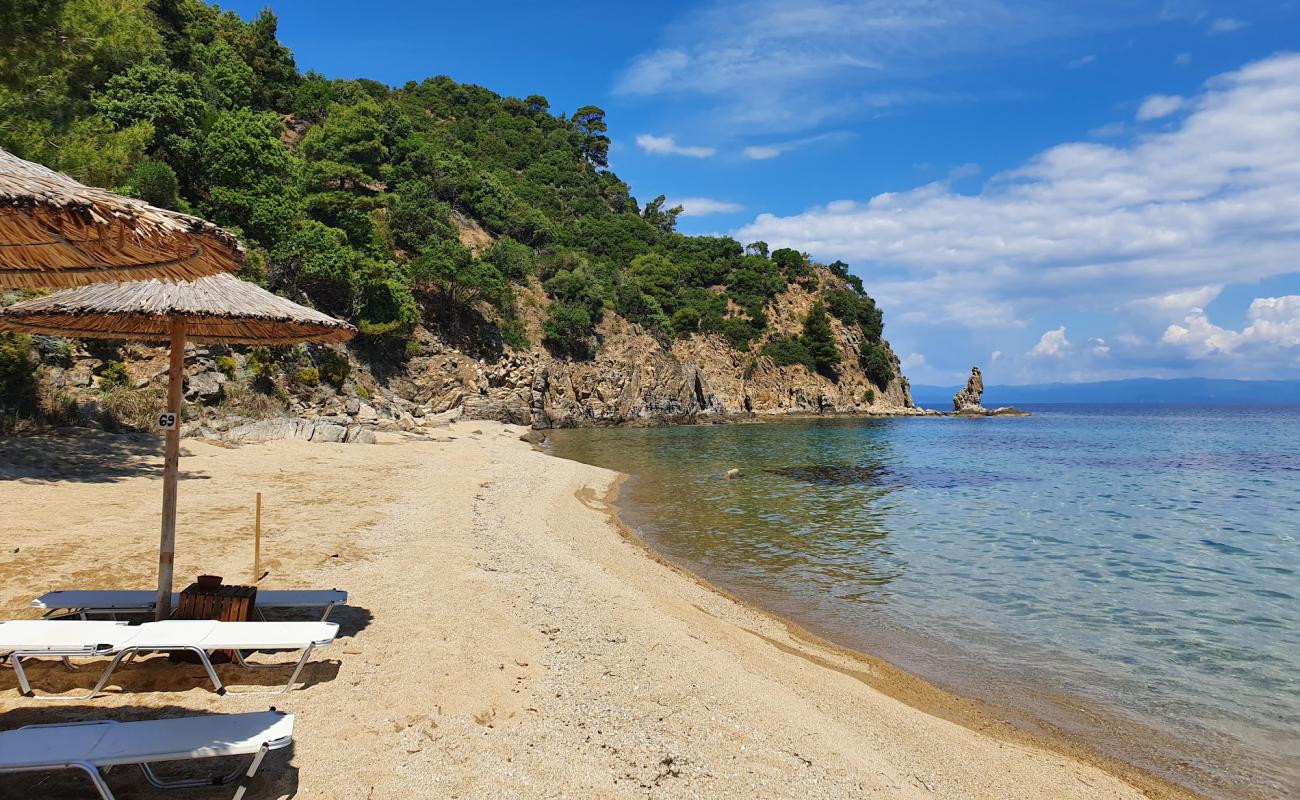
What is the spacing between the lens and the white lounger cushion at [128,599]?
5645 millimetres

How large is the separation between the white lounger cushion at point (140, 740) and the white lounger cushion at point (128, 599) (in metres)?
2.45

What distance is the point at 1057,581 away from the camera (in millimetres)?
11461

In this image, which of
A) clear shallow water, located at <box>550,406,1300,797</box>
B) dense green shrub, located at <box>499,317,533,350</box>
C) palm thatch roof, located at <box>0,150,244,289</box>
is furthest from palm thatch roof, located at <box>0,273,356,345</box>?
dense green shrub, located at <box>499,317,533,350</box>

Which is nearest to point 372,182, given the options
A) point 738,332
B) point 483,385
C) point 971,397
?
point 483,385

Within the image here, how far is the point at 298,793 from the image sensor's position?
385cm

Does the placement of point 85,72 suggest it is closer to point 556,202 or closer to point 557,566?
point 557,566

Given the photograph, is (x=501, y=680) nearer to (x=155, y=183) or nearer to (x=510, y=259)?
(x=155, y=183)

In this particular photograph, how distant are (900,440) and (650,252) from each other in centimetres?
3905

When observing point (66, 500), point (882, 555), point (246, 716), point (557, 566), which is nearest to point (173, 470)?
point (246, 716)

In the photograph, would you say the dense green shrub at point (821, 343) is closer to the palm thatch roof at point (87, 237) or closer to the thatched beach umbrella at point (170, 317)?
the thatched beach umbrella at point (170, 317)

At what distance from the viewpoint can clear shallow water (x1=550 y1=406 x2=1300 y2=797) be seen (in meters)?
6.71

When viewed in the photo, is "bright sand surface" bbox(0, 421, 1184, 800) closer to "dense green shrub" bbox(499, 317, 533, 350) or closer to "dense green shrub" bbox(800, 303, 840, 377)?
"dense green shrub" bbox(499, 317, 533, 350)

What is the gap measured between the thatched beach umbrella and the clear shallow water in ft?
24.5

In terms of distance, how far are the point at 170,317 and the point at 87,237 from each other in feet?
6.21
